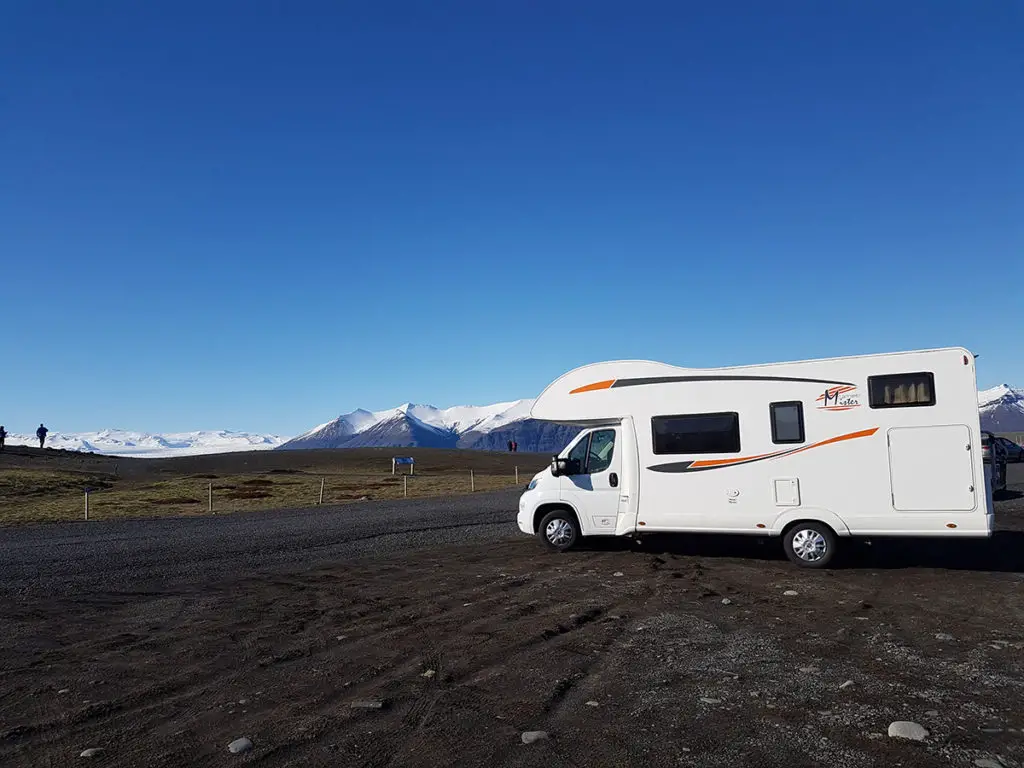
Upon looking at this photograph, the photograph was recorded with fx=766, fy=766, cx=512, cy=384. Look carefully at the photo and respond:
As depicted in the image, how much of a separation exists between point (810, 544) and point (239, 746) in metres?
9.41

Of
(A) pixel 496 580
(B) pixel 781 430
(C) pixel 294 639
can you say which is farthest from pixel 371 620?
(B) pixel 781 430

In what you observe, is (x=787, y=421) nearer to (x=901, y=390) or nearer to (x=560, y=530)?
(x=901, y=390)

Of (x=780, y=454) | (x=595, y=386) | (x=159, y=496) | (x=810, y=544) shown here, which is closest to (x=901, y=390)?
(x=780, y=454)

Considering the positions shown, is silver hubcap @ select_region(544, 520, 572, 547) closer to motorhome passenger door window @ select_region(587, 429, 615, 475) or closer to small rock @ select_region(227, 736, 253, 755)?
motorhome passenger door window @ select_region(587, 429, 615, 475)

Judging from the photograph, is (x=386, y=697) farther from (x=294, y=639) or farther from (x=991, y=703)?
(x=991, y=703)

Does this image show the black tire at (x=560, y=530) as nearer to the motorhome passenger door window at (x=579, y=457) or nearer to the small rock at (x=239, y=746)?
the motorhome passenger door window at (x=579, y=457)

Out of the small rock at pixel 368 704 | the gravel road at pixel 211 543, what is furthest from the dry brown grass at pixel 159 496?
the small rock at pixel 368 704

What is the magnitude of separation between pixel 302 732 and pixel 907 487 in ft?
30.6

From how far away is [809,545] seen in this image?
12.0 metres

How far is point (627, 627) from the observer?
8.33m

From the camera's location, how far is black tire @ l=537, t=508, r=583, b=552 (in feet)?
45.9

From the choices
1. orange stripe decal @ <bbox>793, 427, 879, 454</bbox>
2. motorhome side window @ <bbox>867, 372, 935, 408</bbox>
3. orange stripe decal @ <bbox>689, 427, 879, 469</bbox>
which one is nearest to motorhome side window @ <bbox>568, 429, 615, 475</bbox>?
orange stripe decal @ <bbox>689, 427, 879, 469</bbox>

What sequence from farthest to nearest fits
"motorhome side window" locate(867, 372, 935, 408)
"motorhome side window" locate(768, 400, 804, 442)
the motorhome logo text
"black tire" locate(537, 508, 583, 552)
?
"black tire" locate(537, 508, 583, 552) → "motorhome side window" locate(768, 400, 804, 442) → the motorhome logo text → "motorhome side window" locate(867, 372, 935, 408)

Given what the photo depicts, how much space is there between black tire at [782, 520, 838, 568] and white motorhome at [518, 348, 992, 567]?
16 millimetres
